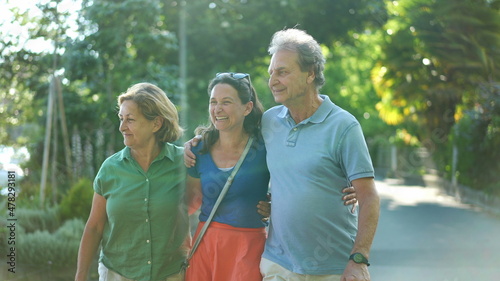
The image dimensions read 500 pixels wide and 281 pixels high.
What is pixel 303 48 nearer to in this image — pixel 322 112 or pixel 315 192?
pixel 322 112

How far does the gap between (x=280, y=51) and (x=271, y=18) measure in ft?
61.6

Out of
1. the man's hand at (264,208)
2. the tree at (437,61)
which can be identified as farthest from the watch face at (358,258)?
the tree at (437,61)

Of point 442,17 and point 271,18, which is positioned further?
point 271,18

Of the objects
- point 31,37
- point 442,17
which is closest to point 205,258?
point 31,37

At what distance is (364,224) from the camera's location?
10.0ft

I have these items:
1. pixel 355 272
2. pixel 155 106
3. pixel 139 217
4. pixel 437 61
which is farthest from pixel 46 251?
pixel 437 61

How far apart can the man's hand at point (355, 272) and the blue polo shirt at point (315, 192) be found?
0.22 m

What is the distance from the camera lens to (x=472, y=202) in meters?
17.3

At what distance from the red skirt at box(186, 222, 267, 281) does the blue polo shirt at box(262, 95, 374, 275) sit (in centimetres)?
14

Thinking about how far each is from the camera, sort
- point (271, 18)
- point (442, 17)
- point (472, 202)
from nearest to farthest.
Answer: point (472, 202)
point (442, 17)
point (271, 18)

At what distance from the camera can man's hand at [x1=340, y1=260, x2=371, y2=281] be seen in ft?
9.87

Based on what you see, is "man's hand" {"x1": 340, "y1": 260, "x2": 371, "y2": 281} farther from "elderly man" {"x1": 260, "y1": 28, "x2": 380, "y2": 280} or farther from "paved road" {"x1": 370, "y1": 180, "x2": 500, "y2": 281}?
"paved road" {"x1": 370, "y1": 180, "x2": 500, "y2": 281}

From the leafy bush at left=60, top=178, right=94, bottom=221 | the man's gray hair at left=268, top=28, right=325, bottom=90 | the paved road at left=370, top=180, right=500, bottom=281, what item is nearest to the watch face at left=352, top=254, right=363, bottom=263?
the man's gray hair at left=268, top=28, right=325, bottom=90

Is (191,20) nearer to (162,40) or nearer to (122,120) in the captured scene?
(162,40)
